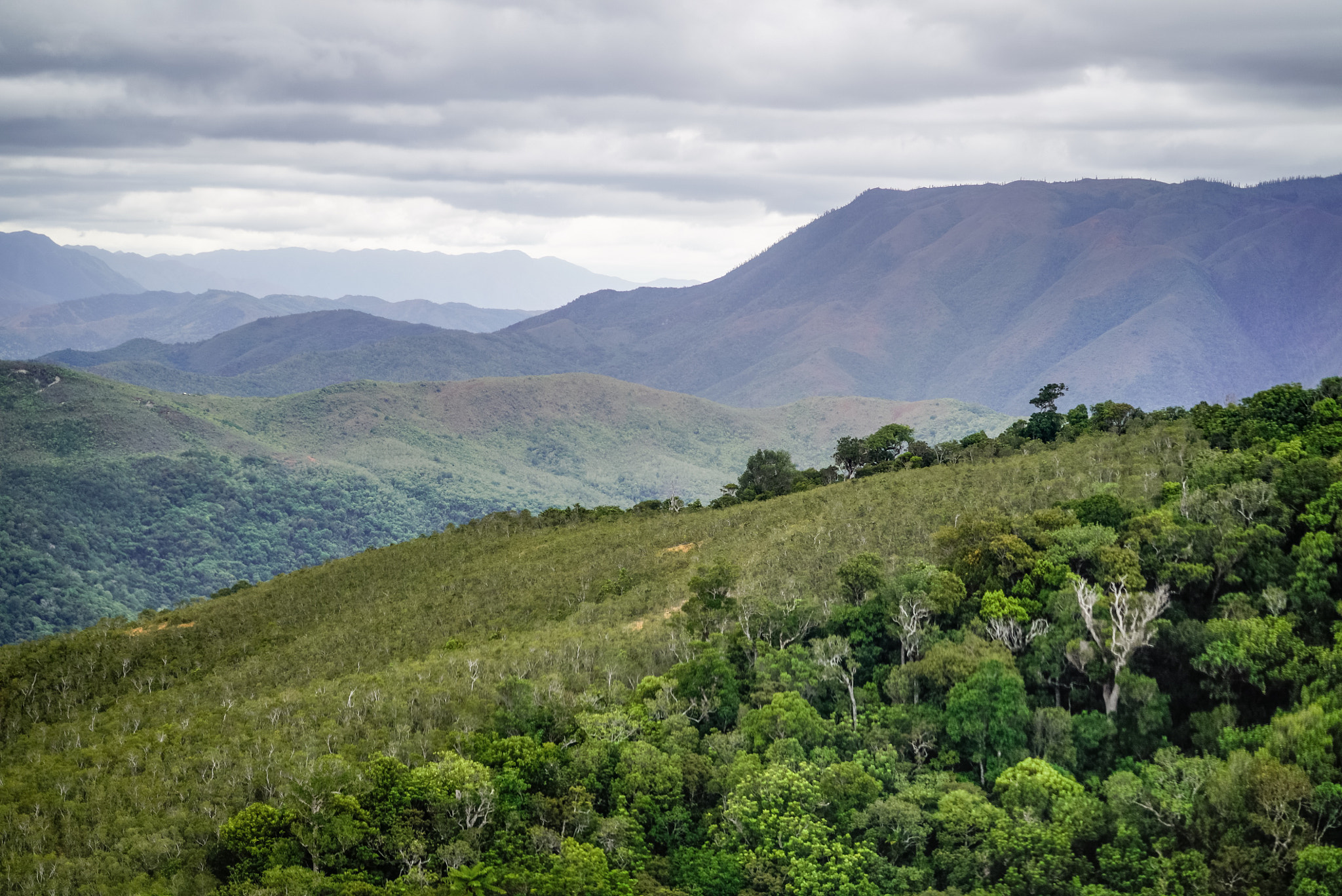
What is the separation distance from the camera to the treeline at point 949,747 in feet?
118

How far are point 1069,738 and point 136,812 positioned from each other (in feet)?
130

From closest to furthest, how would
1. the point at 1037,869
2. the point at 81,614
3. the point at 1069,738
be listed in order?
1. the point at 1037,869
2. the point at 1069,738
3. the point at 81,614

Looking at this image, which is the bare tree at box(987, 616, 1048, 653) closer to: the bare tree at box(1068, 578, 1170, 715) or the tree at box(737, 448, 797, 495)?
the bare tree at box(1068, 578, 1170, 715)

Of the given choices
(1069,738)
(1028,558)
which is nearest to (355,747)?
(1069,738)

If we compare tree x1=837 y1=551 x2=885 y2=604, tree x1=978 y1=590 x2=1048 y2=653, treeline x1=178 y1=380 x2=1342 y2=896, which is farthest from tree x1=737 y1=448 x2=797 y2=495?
tree x1=978 y1=590 x2=1048 y2=653

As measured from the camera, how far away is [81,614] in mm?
187250

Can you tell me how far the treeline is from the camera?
1411 inches

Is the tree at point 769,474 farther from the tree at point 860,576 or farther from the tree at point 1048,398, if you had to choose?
the tree at point 860,576

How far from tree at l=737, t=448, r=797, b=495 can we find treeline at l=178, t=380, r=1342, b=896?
56.6m

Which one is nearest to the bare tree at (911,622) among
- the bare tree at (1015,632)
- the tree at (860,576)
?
the tree at (860,576)

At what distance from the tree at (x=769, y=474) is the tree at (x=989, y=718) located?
68.2 m

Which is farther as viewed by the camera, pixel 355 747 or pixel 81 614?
pixel 81 614

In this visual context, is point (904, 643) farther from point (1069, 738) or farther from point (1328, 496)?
point (1328, 496)

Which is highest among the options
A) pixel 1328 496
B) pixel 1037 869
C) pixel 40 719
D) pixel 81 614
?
pixel 1328 496
